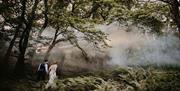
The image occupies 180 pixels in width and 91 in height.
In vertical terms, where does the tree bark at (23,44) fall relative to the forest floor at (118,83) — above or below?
above

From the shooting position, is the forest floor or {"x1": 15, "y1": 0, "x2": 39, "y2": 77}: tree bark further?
{"x1": 15, "y1": 0, "x2": 39, "y2": 77}: tree bark

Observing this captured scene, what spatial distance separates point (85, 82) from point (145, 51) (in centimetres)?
762

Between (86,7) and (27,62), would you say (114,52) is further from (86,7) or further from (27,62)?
(27,62)

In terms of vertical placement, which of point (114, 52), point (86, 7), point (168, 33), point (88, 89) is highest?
point (86, 7)

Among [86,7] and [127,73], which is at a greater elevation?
[86,7]

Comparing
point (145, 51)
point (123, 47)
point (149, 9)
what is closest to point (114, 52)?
point (123, 47)

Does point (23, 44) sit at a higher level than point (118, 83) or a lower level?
higher

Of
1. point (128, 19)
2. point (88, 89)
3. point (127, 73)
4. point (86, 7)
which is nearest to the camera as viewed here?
point (88, 89)

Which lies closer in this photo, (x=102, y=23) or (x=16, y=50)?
(x=102, y=23)

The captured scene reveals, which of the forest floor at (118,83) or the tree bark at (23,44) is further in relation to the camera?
the tree bark at (23,44)

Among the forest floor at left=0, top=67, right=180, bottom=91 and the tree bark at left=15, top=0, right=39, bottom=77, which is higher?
the tree bark at left=15, top=0, right=39, bottom=77

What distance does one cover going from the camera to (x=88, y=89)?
644 inches

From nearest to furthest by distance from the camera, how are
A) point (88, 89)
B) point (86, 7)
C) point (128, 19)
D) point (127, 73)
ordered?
1. point (88, 89)
2. point (127, 73)
3. point (128, 19)
4. point (86, 7)

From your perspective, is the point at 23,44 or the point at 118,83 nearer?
the point at 118,83
